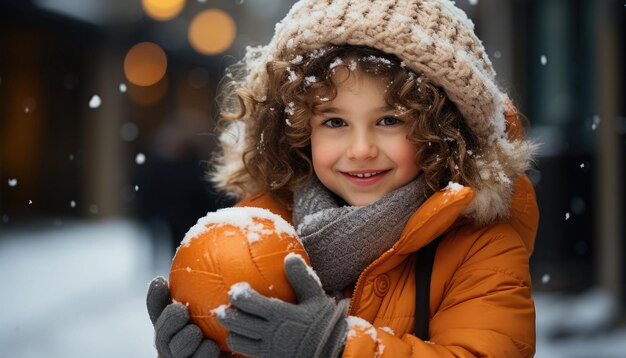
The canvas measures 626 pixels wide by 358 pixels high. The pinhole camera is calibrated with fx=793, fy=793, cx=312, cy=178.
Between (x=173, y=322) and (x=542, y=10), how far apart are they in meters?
7.81

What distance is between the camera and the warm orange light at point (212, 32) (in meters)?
18.2

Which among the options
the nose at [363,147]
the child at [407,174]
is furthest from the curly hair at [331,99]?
the nose at [363,147]

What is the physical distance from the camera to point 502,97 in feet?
9.29

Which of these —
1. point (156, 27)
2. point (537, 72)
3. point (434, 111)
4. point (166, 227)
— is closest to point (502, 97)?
point (434, 111)

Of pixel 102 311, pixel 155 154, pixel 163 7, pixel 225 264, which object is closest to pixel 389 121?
pixel 225 264

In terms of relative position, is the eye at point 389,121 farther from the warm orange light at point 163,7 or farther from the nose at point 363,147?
the warm orange light at point 163,7

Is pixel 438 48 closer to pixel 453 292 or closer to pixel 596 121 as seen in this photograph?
pixel 453 292

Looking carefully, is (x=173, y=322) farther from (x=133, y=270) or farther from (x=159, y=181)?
(x=133, y=270)

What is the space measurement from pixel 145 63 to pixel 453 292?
19723mm

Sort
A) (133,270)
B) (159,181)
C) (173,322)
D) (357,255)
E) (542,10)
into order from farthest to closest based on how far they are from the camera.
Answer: (133,270) → (159,181) → (542,10) → (357,255) → (173,322)

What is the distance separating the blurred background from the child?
111 cm

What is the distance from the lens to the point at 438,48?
2.47 metres

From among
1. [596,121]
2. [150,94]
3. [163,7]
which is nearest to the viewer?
[596,121]

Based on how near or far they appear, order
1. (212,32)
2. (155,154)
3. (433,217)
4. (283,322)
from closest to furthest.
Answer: (283,322)
(433,217)
(155,154)
(212,32)
